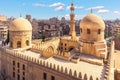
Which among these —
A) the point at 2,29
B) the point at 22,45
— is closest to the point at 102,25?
the point at 22,45

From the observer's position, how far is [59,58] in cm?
2514

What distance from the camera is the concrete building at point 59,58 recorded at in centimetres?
2017

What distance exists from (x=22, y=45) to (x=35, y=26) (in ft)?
228

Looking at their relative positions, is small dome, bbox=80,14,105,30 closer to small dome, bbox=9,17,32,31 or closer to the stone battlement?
the stone battlement

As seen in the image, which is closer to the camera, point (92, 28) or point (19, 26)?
point (92, 28)

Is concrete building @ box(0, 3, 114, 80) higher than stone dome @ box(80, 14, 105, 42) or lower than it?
lower

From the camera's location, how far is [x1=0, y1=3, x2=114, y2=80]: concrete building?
2017 centimetres

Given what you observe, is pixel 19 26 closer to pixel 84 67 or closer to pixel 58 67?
pixel 58 67

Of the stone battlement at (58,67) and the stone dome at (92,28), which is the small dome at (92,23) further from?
the stone battlement at (58,67)

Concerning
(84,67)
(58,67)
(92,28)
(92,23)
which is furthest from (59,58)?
(92,23)

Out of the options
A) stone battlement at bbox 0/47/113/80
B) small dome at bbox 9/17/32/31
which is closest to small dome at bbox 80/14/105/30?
stone battlement at bbox 0/47/113/80

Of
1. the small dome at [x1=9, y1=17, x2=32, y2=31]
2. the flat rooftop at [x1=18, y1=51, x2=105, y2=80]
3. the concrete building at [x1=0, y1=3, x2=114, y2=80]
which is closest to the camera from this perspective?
the flat rooftop at [x1=18, y1=51, x2=105, y2=80]

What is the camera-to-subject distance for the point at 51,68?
2103 cm

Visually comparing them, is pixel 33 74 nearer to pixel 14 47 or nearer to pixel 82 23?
pixel 14 47
